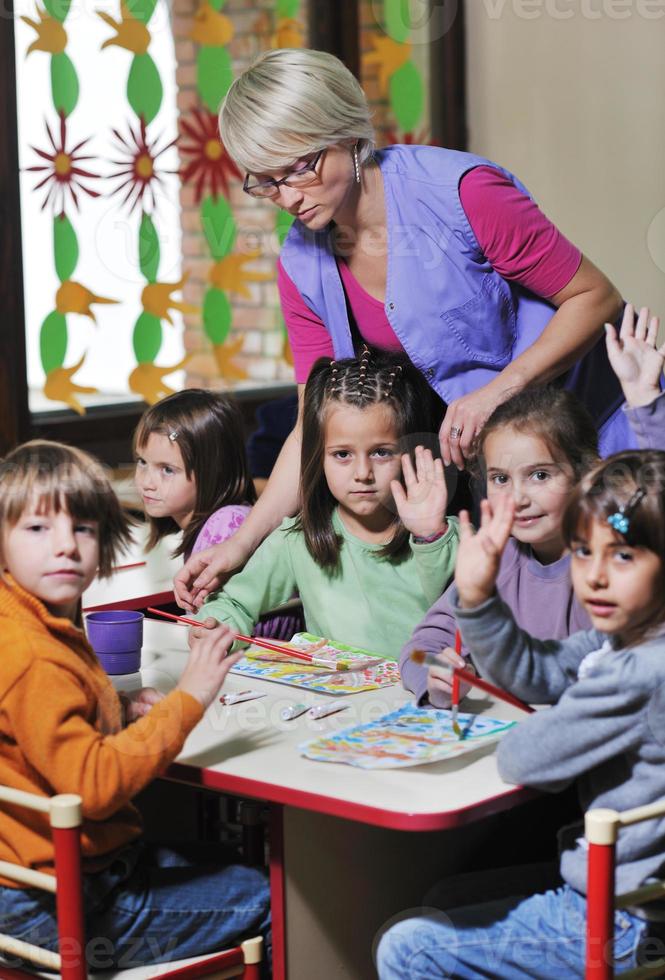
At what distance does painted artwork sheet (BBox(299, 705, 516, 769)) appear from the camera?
1.60m

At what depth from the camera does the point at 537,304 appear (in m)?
2.32

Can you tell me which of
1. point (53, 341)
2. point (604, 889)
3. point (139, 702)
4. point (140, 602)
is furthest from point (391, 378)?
point (53, 341)

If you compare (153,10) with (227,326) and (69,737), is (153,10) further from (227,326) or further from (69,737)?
(69,737)

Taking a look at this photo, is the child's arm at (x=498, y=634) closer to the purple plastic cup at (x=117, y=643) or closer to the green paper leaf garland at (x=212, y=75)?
the purple plastic cup at (x=117, y=643)

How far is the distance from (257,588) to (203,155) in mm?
2285

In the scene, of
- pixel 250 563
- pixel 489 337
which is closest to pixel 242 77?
pixel 489 337

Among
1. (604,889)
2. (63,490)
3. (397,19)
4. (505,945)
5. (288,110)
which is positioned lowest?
(505,945)

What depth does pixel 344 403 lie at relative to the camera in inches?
89.6

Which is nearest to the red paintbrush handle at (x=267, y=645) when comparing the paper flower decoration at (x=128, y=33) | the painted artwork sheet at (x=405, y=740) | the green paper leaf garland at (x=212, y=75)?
the painted artwork sheet at (x=405, y=740)

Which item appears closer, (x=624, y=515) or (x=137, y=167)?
(x=624, y=515)

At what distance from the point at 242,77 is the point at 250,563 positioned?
0.80m

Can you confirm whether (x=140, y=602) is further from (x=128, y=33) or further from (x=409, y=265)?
(x=128, y=33)

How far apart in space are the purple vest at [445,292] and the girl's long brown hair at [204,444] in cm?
40

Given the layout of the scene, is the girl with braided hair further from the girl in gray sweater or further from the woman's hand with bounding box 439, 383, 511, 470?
the girl in gray sweater
